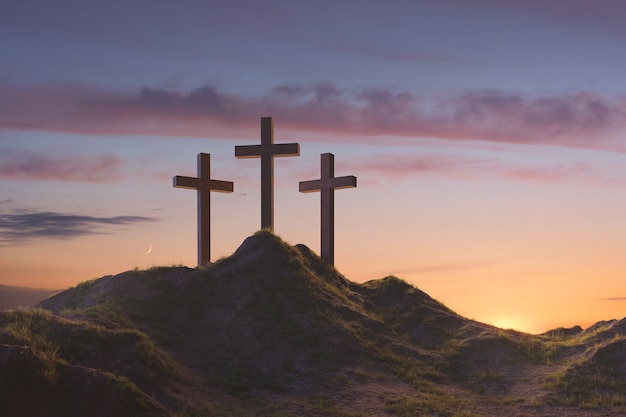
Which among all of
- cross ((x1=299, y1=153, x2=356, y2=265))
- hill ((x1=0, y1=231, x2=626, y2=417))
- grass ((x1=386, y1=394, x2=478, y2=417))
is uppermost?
cross ((x1=299, y1=153, x2=356, y2=265))

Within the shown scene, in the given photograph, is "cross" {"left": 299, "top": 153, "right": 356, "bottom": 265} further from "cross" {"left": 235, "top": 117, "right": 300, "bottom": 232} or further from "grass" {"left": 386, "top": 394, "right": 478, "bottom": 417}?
"grass" {"left": 386, "top": 394, "right": 478, "bottom": 417}

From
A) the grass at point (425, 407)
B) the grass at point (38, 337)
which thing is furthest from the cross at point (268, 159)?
the grass at point (38, 337)

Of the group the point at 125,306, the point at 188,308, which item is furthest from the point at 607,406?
the point at 125,306

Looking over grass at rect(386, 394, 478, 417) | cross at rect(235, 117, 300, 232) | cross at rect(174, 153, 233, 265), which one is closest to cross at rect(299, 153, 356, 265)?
cross at rect(235, 117, 300, 232)

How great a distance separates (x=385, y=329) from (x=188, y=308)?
20.9 feet

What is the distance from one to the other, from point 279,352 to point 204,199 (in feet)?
31.1

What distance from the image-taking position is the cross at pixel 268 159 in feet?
85.4

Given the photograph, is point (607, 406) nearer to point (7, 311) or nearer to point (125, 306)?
point (125, 306)

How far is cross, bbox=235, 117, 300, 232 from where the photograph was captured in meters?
26.0

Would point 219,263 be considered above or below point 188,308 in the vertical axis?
above

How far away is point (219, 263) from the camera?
22.8 metres

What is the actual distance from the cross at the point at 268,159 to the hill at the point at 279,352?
2135 millimetres

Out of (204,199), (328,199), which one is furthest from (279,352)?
(204,199)

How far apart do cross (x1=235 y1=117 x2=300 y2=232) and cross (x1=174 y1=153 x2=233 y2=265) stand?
1.76 m
